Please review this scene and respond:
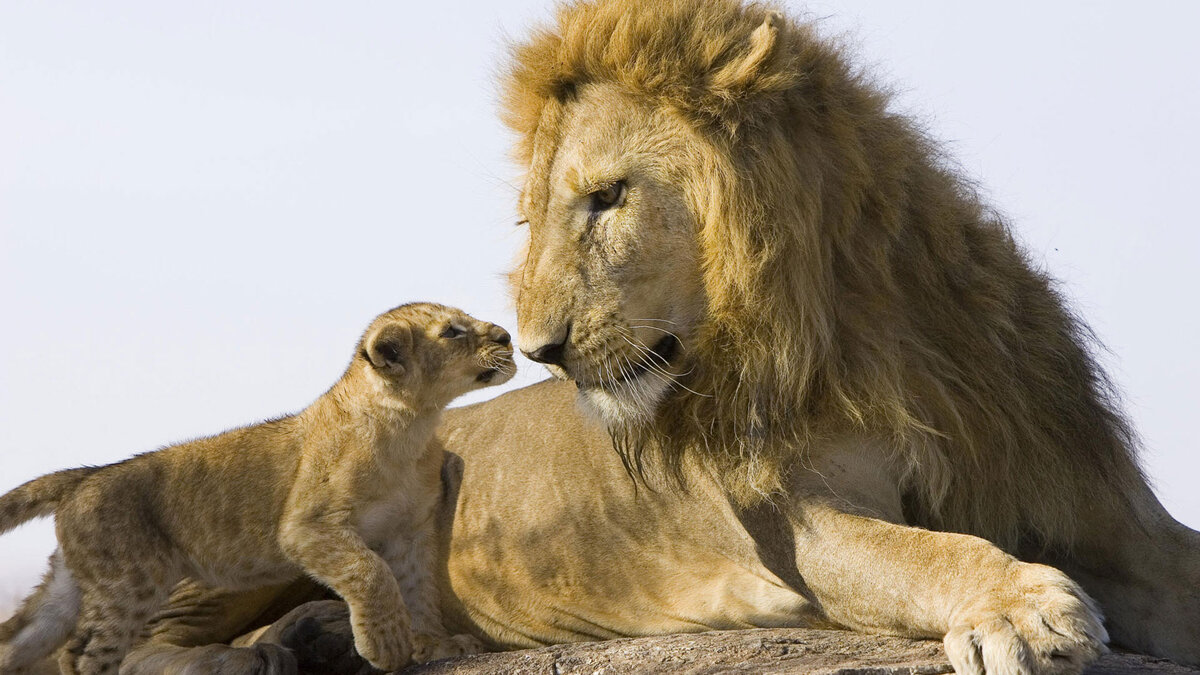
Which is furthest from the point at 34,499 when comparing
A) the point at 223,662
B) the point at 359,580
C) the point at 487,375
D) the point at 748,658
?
the point at 748,658

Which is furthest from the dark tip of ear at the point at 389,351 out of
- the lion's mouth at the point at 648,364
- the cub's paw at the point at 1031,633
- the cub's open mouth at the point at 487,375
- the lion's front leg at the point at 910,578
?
the cub's paw at the point at 1031,633

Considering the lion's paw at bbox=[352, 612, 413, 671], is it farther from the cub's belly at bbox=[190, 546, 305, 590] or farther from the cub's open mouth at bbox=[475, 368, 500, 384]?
the cub's open mouth at bbox=[475, 368, 500, 384]

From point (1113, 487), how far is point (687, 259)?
1.18m

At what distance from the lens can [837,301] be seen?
11.0ft

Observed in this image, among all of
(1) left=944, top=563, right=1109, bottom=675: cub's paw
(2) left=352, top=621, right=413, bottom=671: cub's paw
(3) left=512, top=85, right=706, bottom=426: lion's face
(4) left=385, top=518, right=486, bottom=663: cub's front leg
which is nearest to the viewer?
(1) left=944, top=563, right=1109, bottom=675: cub's paw

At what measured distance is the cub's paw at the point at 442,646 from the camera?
3959mm

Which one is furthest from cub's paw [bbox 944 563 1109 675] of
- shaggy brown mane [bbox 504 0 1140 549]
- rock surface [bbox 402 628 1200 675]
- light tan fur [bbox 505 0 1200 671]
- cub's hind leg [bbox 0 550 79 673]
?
cub's hind leg [bbox 0 550 79 673]

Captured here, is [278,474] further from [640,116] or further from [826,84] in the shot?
[826,84]

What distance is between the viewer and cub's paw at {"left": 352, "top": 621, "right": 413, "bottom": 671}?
3566mm

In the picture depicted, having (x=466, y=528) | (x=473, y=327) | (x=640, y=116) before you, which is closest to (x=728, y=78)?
(x=640, y=116)

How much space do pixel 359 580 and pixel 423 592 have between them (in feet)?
1.86

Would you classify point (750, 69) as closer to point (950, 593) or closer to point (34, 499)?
point (950, 593)

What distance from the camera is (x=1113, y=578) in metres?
3.59

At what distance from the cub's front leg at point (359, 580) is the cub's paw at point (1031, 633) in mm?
1447
